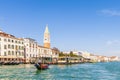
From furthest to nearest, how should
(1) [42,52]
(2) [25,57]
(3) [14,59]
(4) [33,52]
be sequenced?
(1) [42,52]
(4) [33,52]
(2) [25,57]
(3) [14,59]

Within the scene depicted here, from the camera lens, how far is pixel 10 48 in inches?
2906

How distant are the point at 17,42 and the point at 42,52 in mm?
21451

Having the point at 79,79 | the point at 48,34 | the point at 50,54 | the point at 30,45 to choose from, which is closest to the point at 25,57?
the point at 30,45

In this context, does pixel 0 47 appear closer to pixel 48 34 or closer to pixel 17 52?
pixel 17 52

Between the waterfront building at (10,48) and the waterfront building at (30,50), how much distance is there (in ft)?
10.8

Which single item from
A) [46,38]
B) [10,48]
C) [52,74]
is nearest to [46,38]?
[46,38]

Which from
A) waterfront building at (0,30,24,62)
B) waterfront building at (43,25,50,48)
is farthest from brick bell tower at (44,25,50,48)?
waterfront building at (0,30,24,62)

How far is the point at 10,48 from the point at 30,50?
13274 mm

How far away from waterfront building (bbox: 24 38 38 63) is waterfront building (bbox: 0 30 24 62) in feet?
10.8

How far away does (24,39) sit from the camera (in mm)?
83500

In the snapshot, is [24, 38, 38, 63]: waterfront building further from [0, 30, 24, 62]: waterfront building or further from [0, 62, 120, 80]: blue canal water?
[0, 62, 120, 80]: blue canal water

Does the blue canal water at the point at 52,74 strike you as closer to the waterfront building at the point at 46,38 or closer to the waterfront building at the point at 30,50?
the waterfront building at the point at 30,50

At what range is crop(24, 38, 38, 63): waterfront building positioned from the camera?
275 feet

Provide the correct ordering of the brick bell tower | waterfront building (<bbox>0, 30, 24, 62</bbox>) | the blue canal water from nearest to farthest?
the blue canal water, waterfront building (<bbox>0, 30, 24, 62</bbox>), the brick bell tower
